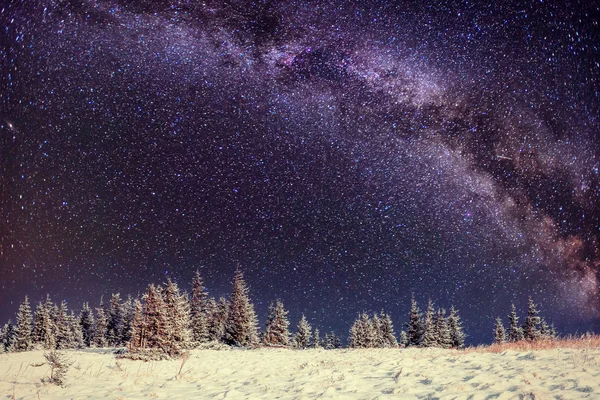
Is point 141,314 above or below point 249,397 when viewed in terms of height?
above

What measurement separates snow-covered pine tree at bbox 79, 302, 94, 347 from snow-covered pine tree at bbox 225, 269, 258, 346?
36926mm

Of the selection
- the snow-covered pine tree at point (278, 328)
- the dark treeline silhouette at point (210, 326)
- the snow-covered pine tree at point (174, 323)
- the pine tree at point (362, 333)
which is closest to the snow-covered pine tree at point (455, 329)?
the dark treeline silhouette at point (210, 326)

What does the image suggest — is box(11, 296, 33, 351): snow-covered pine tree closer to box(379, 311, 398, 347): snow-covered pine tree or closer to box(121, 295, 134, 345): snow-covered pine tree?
box(121, 295, 134, 345): snow-covered pine tree

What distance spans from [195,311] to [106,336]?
96.2 ft

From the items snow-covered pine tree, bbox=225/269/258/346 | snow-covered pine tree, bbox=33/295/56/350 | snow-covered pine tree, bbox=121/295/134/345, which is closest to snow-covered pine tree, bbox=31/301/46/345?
snow-covered pine tree, bbox=33/295/56/350

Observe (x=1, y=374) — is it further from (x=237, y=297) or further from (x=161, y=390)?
(x=237, y=297)

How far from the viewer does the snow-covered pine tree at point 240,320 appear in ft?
115

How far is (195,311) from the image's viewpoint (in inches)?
1494

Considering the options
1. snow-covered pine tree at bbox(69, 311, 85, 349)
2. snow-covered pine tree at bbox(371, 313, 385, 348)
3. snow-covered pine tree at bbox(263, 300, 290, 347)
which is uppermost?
snow-covered pine tree at bbox(69, 311, 85, 349)

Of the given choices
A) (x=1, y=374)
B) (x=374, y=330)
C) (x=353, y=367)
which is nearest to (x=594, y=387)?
(x=353, y=367)

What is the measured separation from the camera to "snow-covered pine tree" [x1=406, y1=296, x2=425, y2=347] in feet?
164

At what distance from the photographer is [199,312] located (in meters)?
38.1

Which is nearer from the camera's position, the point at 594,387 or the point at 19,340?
the point at 594,387

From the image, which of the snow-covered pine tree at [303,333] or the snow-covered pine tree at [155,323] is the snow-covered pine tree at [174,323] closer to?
the snow-covered pine tree at [155,323]
